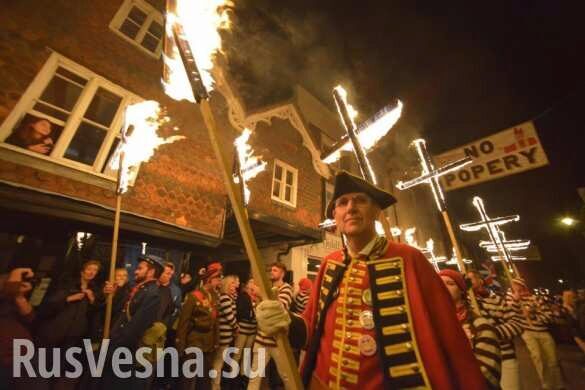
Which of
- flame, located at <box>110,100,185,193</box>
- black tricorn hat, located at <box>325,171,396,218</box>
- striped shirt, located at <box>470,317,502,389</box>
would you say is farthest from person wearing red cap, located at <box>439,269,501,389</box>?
flame, located at <box>110,100,185,193</box>

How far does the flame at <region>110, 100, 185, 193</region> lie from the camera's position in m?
5.45

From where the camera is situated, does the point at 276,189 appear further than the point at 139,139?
Yes

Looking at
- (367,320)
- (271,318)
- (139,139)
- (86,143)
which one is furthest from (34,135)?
(367,320)

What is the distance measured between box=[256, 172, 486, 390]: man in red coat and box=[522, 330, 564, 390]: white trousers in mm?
7694

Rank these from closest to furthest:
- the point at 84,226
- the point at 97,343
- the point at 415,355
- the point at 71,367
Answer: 1. the point at 415,355
2. the point at 71,367
3. the point at 97,343
4. the point at 84,226

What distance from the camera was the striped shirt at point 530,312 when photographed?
690 centimetres

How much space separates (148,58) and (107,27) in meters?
1.15

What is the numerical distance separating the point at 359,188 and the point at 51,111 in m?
7.77

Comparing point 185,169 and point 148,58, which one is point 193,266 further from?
point 148,58

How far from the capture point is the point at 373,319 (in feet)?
6.75

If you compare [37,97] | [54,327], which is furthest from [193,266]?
[37,97]

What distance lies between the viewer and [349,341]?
82.0 inches

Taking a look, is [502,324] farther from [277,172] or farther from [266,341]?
[277,172]

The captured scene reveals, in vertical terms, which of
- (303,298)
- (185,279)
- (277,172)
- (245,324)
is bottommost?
(245,324)
